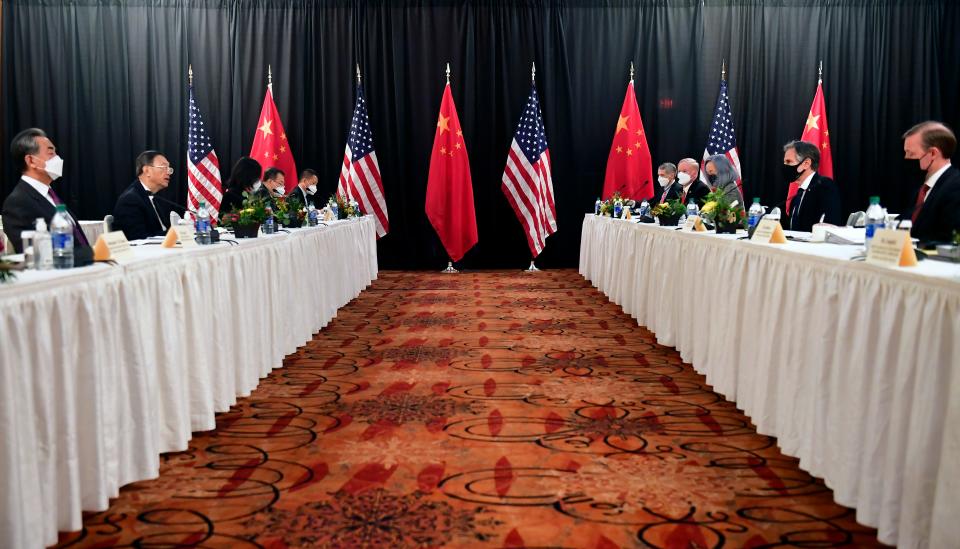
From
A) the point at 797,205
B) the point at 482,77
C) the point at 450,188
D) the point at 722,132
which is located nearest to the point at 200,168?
the point at 450,188

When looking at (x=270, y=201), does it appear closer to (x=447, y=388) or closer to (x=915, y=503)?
(x=447, y=388)

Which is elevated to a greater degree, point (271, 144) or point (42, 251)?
point (271, 144)

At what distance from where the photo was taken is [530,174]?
968 cm

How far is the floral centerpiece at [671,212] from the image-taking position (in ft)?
19.0

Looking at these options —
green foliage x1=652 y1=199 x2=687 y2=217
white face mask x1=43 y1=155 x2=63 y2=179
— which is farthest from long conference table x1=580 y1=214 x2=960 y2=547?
white face mask x1=43 y1=155 x2=63 y2=179

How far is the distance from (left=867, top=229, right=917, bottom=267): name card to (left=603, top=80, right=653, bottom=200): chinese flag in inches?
295

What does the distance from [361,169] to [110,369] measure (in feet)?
24.4

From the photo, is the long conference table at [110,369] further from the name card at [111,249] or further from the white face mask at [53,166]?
the white face mask at [53,166]

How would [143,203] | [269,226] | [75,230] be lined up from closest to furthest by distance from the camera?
[75,230] → [143,203] → [269,226]

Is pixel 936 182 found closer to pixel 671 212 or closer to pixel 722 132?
pixel 671 212

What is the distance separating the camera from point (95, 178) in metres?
10.3

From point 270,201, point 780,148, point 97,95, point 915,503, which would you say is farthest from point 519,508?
point 97,95

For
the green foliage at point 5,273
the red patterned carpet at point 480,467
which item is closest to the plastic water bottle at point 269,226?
the red patterned carpet at point 480,467

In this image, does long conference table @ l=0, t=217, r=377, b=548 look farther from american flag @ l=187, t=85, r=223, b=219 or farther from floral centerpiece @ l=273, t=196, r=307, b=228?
american flag @ l=187, t=85, r=223, b=219
